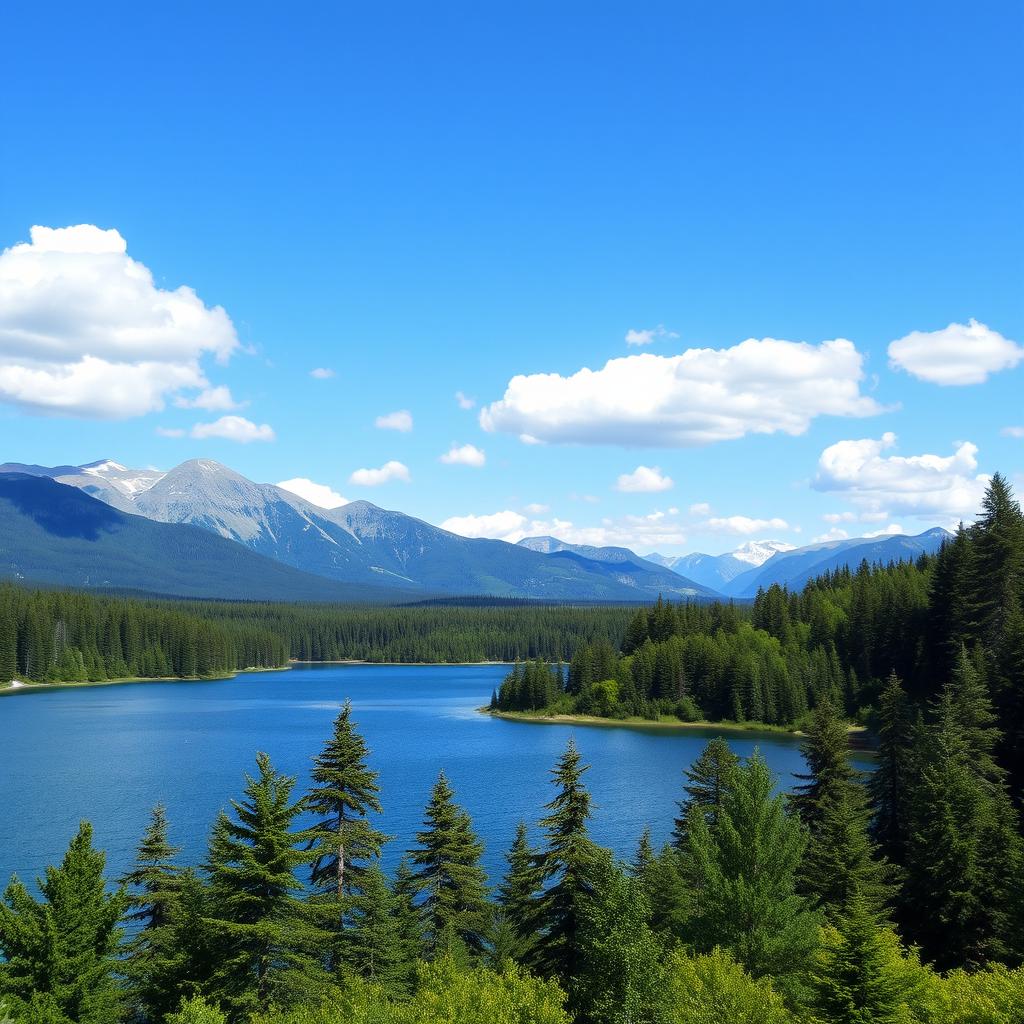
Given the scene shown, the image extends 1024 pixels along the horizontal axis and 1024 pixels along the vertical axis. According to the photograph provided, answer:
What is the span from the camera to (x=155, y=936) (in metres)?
36.9

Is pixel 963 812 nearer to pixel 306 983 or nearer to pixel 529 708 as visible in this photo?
pixel 306 983

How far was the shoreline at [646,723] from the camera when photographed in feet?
440

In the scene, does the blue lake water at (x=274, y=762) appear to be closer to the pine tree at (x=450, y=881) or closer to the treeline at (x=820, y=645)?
the treeline at (x=820, y=645)

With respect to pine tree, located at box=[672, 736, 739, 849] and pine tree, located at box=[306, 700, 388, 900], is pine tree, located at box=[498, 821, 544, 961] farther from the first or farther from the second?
pine tree, located at box=[672, 736, 739, 849]

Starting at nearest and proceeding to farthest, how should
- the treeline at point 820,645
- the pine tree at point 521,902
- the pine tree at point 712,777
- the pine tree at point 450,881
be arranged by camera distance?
the pine tree at point 521,902, the pine tree at point 450,881, the pine tree at point 712,777, the treeline at point 820,645

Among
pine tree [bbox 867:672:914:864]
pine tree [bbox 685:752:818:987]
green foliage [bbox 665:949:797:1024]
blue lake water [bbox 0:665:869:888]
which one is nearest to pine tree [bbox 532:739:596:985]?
pine tree [bbox 685:752:818:987]

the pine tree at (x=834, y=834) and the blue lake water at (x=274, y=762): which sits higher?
the pine tree at (x=834, y=834)

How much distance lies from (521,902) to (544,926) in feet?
22.9

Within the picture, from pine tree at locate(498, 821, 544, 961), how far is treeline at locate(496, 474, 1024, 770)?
152ft

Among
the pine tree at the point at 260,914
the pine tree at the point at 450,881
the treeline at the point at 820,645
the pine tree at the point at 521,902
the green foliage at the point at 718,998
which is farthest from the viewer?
the treeline at the point at 820,645

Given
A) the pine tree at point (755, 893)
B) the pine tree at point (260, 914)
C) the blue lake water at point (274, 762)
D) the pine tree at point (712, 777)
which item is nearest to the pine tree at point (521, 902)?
the pine tree at point (755, 893)

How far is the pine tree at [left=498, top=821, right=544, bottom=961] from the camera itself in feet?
120

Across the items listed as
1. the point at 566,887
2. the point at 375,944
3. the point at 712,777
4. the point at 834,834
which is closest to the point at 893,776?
the point at 712,777

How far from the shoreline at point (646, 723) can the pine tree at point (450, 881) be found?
89.8 m
